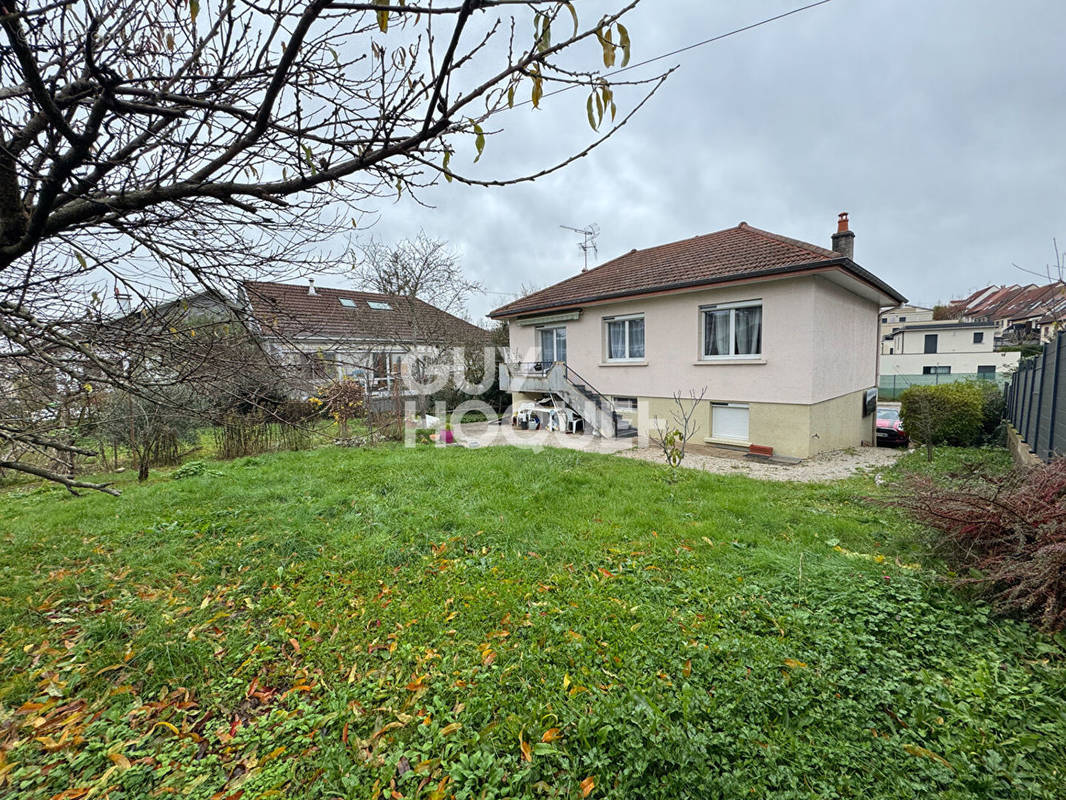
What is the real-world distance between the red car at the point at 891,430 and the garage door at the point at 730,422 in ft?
17.4

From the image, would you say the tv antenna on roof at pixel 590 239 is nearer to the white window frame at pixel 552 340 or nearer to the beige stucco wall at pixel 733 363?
the white window frame at pixel 552 340

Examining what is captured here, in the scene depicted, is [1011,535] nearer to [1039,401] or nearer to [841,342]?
[1039,401]

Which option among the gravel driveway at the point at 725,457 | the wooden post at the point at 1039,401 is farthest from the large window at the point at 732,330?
the wooden post at the point at 1039,401

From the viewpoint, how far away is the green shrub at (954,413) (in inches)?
429

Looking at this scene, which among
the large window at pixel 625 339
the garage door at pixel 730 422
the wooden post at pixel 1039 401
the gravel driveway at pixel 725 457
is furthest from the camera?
the large window at pixel 625 339


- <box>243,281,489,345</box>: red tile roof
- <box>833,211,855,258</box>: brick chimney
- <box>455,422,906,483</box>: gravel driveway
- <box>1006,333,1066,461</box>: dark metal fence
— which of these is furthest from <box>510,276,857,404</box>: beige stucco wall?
<box>243,281,489,345</box>: red tile roof

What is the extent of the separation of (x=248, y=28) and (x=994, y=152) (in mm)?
15726

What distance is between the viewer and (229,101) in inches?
79.0

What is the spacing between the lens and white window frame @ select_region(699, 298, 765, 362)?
10.3m

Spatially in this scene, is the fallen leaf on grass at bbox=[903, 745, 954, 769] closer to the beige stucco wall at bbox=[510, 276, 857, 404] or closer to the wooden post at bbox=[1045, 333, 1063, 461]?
the wooden post at bbox=[1045, 333, 1063, 461]

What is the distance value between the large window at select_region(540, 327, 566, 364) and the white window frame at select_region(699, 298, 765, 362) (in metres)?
5.12

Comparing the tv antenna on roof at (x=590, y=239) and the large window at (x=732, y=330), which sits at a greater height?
the tv antenna on roof at (x=590, y=239)

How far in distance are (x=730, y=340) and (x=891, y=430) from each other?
6.80 m

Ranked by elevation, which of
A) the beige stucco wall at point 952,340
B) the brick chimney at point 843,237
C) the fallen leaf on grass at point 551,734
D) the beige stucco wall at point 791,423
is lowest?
the fallen leaf on grass at point 551,734
